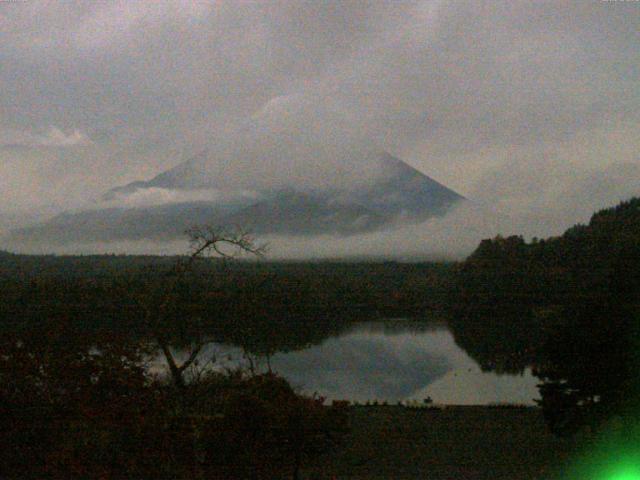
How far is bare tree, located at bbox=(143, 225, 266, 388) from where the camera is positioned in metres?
4.57

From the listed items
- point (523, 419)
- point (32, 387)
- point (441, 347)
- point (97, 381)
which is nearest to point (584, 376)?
point (523, 419)

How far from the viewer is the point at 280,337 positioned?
651cm

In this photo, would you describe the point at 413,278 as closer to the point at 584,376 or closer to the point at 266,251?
the point at 584,376

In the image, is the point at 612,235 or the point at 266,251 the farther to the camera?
the point at 612,235

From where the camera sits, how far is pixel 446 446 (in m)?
5.72

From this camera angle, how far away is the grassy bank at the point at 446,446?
489cm

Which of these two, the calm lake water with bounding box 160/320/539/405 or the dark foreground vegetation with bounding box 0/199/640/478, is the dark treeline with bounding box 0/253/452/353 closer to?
the dark foreground vegetation with bounding box 0/199/640/478

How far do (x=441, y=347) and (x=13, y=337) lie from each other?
25.6 feet

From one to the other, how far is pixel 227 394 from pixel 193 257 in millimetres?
1094

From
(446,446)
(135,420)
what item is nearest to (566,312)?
(446,446)

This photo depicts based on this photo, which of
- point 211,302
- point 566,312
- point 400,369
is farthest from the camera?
point 400,369

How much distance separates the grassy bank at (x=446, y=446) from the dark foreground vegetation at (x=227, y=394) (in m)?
0.02

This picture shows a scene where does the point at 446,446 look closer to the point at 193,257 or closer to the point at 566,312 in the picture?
the point at 566,312

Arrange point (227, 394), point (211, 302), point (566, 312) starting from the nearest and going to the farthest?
point (227, 394) → point (211, 302) → point (566, 312)
